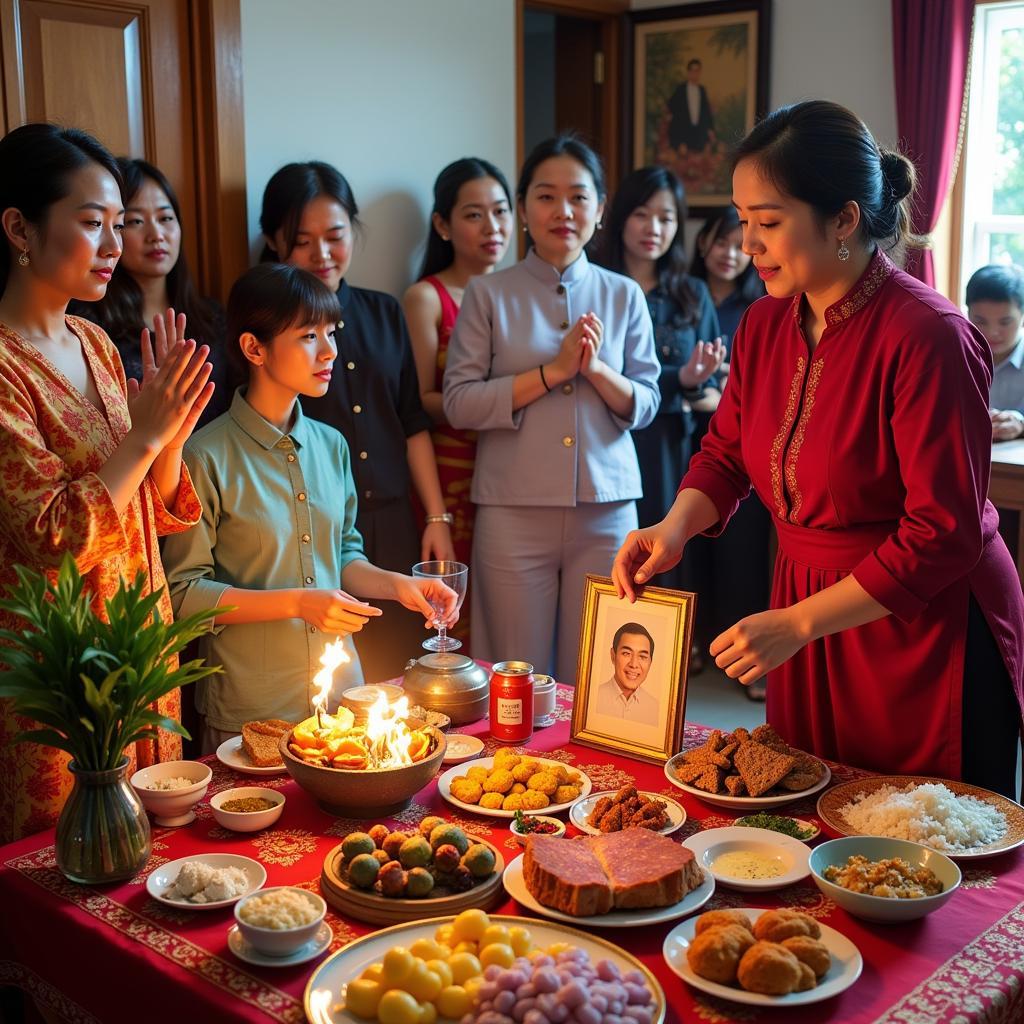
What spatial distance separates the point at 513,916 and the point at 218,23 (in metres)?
2.85

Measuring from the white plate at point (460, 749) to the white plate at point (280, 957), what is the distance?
545 millimetres

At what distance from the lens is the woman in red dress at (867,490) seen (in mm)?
1860

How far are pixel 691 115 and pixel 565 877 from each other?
4292 millimetres

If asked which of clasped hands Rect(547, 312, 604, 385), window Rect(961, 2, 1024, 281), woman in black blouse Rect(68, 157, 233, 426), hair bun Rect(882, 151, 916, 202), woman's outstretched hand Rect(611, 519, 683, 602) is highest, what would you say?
window Rect(961, 2, 1024, 281)

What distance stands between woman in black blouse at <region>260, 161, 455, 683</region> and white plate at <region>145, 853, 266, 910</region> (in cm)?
162

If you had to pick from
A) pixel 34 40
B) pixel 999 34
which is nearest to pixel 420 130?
pixel 34 40

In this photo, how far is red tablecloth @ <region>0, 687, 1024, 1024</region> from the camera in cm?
137

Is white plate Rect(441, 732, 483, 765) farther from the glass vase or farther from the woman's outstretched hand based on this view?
the glass vase

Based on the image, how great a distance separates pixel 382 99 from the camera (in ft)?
13.2

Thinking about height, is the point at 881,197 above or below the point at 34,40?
below

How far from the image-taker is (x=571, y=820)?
180cm

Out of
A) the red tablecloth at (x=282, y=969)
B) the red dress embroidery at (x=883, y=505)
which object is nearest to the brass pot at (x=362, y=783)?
the red tablecloth at (x=282, y=969)

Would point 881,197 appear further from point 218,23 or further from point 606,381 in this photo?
point 218,23

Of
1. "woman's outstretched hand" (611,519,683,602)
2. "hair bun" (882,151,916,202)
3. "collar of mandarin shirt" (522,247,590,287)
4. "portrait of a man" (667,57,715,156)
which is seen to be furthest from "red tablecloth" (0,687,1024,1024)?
"portrait of a man" (667,57,715,156)
